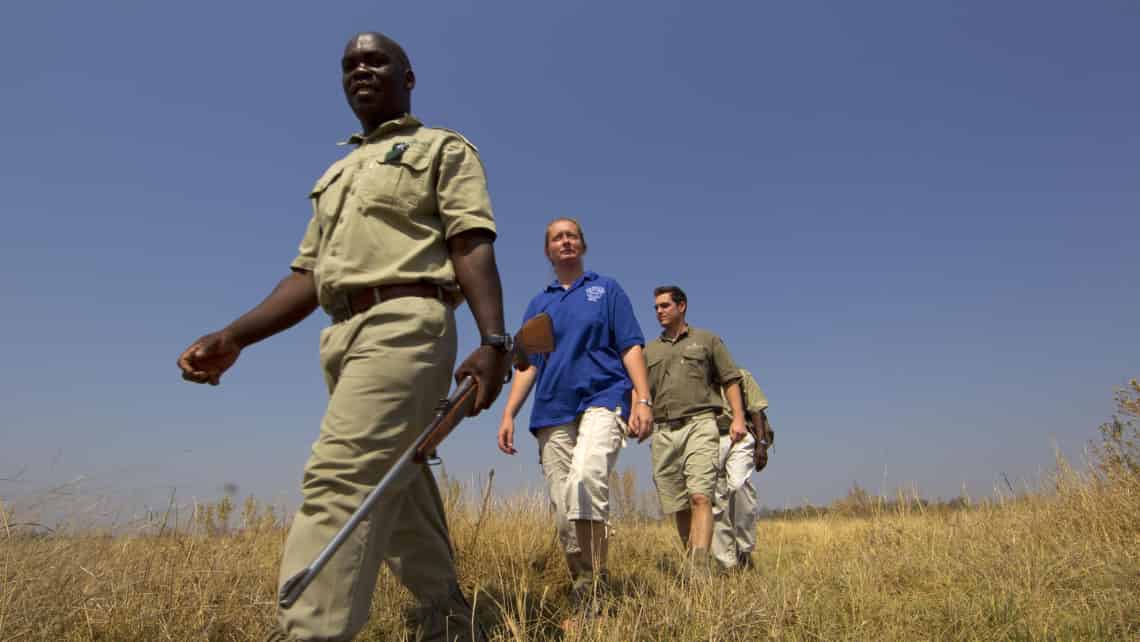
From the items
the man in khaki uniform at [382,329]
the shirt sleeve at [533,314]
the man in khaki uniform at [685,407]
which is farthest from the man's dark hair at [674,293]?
the man in khaki uniform at [382,329]

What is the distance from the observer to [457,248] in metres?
2.55

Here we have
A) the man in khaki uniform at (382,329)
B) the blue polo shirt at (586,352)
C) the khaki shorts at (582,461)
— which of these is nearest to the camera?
the man in khaki uniform at (382,329)

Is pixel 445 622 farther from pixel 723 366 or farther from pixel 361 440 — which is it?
pixel 723 366

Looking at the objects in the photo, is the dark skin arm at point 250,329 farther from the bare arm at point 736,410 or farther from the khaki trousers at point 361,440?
the bare arm at point 736,410

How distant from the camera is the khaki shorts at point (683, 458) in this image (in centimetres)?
618

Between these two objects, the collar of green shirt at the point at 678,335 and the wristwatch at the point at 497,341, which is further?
the collar of green shirt at the point at 678,335

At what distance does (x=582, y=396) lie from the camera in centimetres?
447

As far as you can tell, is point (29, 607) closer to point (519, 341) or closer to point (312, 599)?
point (312, 599)

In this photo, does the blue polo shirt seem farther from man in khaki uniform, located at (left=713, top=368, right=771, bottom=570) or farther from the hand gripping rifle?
man in khaki uniform, located at (left=713, top=368, right=771, bottom=570)

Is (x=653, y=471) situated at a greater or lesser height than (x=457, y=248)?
lesser

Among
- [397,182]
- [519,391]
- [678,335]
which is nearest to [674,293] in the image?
[678,335]

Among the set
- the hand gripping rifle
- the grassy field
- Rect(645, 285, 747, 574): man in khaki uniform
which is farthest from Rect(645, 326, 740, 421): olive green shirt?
the hand gripping rifle

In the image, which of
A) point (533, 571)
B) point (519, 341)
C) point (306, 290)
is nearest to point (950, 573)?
point (533, 571)

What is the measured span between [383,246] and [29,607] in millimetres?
2272
